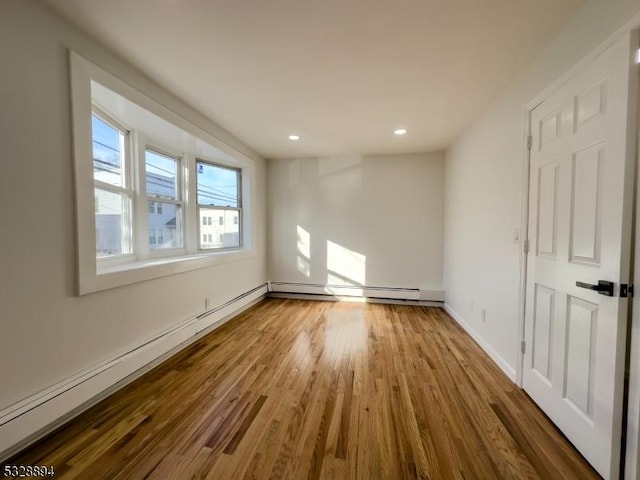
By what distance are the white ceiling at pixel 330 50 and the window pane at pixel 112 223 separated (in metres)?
1.12

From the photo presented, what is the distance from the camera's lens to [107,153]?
7.56 ft

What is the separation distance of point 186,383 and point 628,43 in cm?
325

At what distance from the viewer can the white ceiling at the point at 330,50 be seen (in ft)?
4.77

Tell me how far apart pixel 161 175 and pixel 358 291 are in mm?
3232

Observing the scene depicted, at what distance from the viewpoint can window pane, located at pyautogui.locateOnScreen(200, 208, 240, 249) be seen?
3551mm

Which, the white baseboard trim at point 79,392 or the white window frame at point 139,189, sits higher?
the white window frame at point 139,189

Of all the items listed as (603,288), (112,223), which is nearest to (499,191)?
(603,288)

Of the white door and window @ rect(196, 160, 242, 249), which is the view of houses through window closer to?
window @ rect(196, 160, 242, 249)

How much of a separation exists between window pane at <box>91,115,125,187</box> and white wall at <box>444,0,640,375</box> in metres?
3.36

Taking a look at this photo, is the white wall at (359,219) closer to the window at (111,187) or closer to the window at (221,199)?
the window at (221,199)

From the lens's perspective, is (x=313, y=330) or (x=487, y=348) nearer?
(x=487, y=348)

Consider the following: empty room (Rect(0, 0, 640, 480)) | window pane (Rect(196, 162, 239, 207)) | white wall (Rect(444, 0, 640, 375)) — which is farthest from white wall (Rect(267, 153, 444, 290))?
empty room (Rect(0, 0, 640, 480))

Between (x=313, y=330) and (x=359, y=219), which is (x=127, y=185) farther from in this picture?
(x=359, y=219)

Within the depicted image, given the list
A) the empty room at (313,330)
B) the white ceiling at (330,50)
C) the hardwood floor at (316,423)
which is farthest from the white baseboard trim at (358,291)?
the white ceiling at (330,50)
